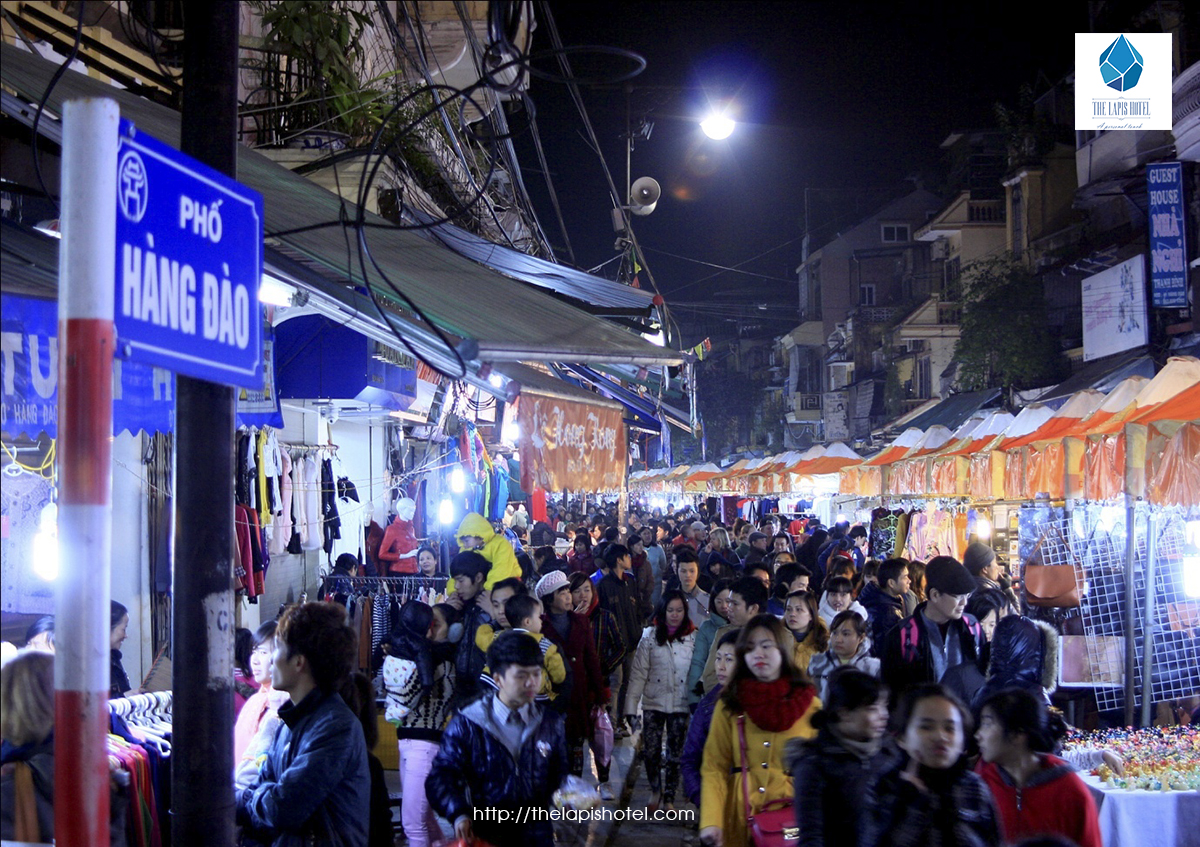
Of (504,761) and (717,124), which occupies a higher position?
(717,124)

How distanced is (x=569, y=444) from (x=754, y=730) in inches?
115

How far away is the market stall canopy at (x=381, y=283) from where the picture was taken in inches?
174

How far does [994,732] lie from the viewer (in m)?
4.55

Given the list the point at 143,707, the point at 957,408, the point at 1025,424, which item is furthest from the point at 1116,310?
the point at 143,707

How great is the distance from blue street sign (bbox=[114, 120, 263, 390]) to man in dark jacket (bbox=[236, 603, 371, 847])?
166cm

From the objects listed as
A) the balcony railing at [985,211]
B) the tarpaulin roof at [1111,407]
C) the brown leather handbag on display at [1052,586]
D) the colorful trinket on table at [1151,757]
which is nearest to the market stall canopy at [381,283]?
the colorful trinket on table at [1151,757]

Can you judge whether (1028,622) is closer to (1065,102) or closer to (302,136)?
(302,136)

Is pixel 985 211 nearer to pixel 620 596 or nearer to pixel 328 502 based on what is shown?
pixel 620 596

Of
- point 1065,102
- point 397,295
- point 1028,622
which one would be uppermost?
point 1065,102

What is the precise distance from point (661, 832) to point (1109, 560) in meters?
5.54

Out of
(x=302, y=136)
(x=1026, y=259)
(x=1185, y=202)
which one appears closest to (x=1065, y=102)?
(x=1026, y=259)

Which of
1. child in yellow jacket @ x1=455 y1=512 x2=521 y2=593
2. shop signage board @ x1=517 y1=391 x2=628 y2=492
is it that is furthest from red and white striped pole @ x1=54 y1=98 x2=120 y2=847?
child in yellow jacket @ x1=455 y1=512 x2=521 y2=593

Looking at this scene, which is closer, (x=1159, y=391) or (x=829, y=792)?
(x=829, y=792)

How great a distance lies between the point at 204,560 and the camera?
3186 mm
